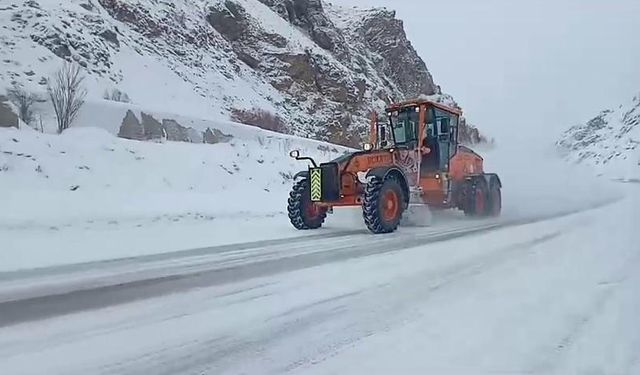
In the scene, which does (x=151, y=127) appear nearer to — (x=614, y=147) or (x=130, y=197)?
(x=130, y=197)

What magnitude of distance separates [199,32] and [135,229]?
120ft

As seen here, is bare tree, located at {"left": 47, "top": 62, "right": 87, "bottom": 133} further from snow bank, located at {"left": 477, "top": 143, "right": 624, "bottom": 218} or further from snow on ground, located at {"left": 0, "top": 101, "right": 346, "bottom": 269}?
snow bank, located at {"left": 477, "top": 143, "right": 624, "bottom": 218}

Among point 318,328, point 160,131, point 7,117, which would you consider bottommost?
point 318,328

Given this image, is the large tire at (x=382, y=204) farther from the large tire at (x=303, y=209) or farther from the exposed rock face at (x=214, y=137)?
the exposed rock face at (x=214, y=137)

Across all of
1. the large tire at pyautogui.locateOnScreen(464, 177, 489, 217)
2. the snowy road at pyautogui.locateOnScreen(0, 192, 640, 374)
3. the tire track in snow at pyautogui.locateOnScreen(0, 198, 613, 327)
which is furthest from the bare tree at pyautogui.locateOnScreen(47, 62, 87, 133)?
the snowy road at pyautogui.locateOnScreen(0, 192, 640, 374)

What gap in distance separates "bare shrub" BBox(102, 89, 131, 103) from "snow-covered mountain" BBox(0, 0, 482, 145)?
53 cm

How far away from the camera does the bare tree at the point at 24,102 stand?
57.5 feet

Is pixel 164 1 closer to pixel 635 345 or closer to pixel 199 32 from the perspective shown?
pixel 199 32

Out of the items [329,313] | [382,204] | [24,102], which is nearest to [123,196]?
[382,204]

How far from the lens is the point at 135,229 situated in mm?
9773

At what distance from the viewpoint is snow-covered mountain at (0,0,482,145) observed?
99.8 feet

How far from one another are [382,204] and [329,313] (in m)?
5.76

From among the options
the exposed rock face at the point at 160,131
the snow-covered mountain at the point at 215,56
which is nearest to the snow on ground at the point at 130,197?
the exposed rock face at the point at 160,131

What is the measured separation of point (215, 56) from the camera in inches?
1710
